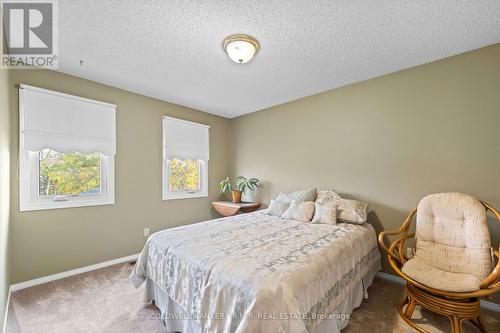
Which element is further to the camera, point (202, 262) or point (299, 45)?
point (299, 45)

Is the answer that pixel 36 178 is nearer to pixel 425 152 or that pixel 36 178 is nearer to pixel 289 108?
pixel 289 108

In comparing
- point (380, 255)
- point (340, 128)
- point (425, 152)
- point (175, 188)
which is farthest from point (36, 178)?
point (425, 152)

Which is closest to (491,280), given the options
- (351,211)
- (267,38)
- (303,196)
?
(351,211)

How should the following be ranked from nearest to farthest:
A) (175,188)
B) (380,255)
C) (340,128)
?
(380,255), (340,128), (175,188)

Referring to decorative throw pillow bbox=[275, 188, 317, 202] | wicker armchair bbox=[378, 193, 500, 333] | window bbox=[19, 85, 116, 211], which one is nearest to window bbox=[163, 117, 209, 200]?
window bbox=[19, 85, 116, 211]

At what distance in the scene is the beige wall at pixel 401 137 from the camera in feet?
7.32

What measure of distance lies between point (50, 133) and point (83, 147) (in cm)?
36

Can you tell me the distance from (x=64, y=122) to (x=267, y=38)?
2658 millimetres

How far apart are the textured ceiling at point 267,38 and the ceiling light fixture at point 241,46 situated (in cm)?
5

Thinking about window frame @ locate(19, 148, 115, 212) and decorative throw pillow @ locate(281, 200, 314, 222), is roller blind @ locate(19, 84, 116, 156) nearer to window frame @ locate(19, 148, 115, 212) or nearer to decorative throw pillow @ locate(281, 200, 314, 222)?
window frame @ locate(19, 148, 115, 212)

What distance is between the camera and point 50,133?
2639mm

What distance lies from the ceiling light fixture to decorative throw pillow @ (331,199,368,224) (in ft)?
6.72

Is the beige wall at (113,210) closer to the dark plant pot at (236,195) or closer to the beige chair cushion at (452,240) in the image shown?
the dark plant pot at (236,195)

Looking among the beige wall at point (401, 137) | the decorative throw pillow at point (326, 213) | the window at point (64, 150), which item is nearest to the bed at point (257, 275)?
the decorative throw pillow at point (326, 213)
